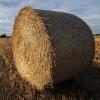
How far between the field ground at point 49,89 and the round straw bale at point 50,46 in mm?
208

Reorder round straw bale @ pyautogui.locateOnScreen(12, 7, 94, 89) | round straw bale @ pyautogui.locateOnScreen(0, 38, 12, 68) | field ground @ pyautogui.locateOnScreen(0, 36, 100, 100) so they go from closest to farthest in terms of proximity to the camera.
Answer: round straw bale @ pyautogui.locateOnScreen(12, 7, 94, 89) → field ground @ pyautogui.locateOnScreen(0, 36, 100, 100) → round straw bale @ pyautogui.locateOnScreen(0, 38, 12, 68)

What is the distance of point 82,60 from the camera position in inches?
244

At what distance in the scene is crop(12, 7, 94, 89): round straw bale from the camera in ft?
18.3

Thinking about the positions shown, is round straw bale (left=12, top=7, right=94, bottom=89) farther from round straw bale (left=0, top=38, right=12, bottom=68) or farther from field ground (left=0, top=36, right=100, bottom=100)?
round straw bale (left=0, top=38, right=12, bottom=68)

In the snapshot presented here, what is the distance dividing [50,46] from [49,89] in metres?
1.01

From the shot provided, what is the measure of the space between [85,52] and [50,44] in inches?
42.1

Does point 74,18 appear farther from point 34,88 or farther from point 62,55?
point 34,88

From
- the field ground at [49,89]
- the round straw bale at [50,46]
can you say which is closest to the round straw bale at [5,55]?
the field ground at [49,89]

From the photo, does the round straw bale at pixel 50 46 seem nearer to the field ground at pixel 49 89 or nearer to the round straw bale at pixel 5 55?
the field ground at pixel 49 89

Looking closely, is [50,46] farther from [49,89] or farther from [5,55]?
[5,55]

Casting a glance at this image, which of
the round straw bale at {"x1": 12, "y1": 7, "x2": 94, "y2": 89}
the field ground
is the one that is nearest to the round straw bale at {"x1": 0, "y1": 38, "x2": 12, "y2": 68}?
the field ground

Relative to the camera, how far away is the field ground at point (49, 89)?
18.7ft

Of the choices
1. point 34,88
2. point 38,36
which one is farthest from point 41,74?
point 38,36

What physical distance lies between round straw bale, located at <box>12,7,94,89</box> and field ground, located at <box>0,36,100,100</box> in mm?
208
